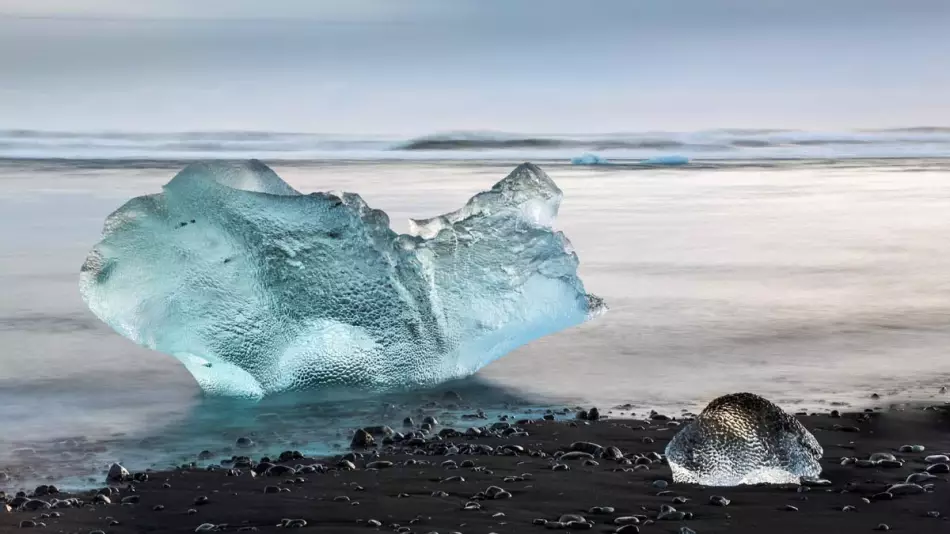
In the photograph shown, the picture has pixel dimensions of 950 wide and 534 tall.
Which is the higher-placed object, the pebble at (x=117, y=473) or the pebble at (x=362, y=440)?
the pebble at (x=362, y=440)

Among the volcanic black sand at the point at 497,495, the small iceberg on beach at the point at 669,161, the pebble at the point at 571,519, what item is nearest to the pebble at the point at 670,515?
the volcanic black sand at the point at 497,495

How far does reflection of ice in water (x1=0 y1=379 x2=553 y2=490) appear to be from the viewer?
5691 millimetres

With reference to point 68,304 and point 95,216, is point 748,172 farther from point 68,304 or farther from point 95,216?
point 68,304

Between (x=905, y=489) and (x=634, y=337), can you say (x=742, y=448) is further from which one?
(x=634, y=337)

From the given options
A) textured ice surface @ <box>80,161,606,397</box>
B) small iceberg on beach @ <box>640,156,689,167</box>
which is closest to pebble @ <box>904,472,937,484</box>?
textured ice surface @ <box>80,161,606,397</box>

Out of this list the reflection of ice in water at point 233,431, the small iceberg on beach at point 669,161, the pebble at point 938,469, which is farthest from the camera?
the small iceberg on beach at point 669,161

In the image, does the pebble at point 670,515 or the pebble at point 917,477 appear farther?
the pebble at point 917,477

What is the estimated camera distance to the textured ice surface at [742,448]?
15.7 ft

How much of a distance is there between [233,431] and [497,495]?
6.81 feet

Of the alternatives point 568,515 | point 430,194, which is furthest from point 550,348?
point 430,194

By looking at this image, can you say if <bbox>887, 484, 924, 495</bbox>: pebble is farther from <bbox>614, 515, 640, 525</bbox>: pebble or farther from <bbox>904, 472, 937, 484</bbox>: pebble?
<bbox>614, 515, 640, 525</bbox>: pebble

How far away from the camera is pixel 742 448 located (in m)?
4.79

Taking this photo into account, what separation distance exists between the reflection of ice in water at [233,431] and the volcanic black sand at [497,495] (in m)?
0.35

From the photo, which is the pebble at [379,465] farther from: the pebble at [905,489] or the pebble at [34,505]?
the pebble at [905,489]
